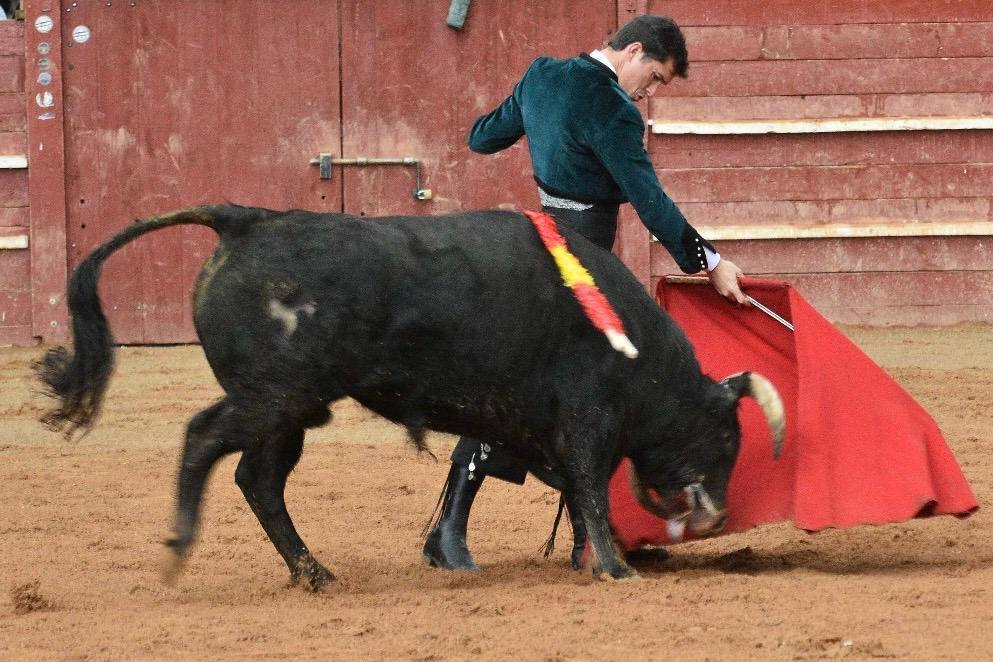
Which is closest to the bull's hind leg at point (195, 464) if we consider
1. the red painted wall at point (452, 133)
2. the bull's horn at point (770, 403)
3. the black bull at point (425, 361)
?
the black bull at point (425, 361)

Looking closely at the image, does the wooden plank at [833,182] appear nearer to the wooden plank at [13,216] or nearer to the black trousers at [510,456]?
the wooden plank at [13,216]

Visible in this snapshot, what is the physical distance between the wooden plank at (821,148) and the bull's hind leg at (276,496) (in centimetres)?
673

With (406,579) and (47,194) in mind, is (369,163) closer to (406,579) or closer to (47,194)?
(47,194)

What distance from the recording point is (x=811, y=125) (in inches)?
424

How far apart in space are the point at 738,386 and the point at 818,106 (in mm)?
6549

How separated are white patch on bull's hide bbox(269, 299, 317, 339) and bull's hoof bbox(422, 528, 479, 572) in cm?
110

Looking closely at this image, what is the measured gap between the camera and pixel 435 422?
14.5 feet

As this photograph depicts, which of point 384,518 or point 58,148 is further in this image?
point 58,148

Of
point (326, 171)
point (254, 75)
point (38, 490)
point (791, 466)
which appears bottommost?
point (38, 490)

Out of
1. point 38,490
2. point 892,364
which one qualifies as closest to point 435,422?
point 38,490

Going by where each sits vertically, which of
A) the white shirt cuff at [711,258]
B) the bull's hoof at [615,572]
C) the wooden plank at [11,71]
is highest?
the wooden plank at [11,71]

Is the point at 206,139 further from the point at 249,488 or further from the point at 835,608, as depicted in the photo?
the point at 835,608

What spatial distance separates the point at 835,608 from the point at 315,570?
1505 millimetres

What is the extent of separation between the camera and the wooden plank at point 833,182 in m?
10.9
